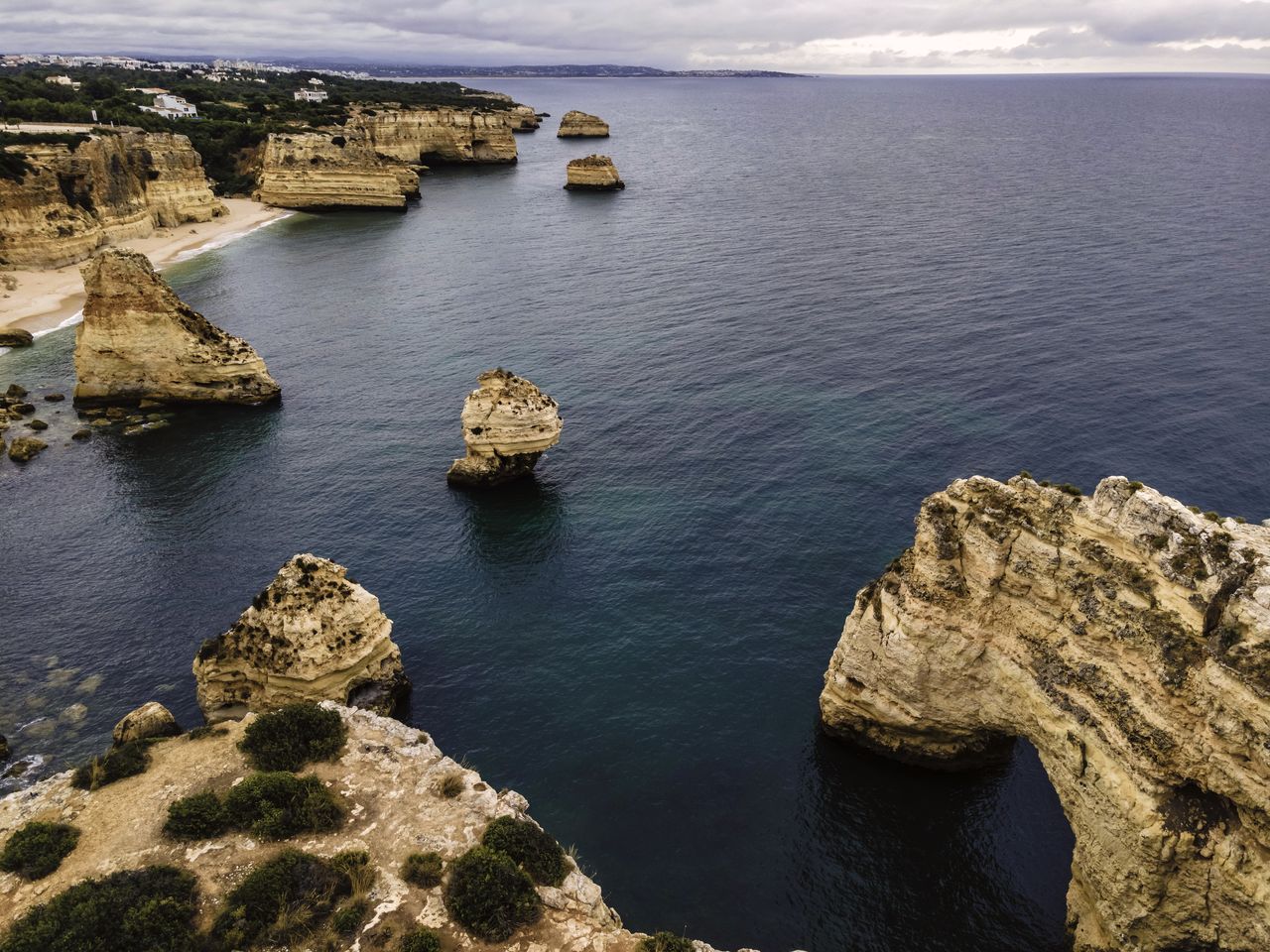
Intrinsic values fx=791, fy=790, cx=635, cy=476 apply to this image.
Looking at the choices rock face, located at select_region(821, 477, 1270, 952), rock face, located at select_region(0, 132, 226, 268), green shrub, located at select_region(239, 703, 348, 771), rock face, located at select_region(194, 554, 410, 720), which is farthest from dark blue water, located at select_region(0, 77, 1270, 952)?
rock face, located at select_region(0, 132, 226, 268)

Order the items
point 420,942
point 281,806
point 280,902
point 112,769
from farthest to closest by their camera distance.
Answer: point 112,769
point 281,806
point 280,902
point 420,942

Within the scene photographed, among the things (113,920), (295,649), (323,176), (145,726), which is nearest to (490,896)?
(113,920)

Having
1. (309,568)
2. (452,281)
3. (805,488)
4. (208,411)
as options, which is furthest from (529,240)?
(309,568)

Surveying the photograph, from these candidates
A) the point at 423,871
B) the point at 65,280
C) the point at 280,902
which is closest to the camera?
the point at 280,902

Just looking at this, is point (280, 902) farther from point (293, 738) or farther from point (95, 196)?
point (95, 196)

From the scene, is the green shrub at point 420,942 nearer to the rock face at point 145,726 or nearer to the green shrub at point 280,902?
the green shrub at point 280,902

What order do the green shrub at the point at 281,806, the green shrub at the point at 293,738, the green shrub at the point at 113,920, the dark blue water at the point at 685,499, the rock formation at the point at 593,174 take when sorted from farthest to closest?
1. the rock formation at the point at 593,174
2. the dark blue water at the point at 685,499
3. the green shrub at the point at 293,738
4. the green shrub at the point at 281,806
5. the green shrub at the point at 113,920

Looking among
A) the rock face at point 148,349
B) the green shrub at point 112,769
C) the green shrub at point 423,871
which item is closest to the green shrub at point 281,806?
the green shrub at point 423,871
